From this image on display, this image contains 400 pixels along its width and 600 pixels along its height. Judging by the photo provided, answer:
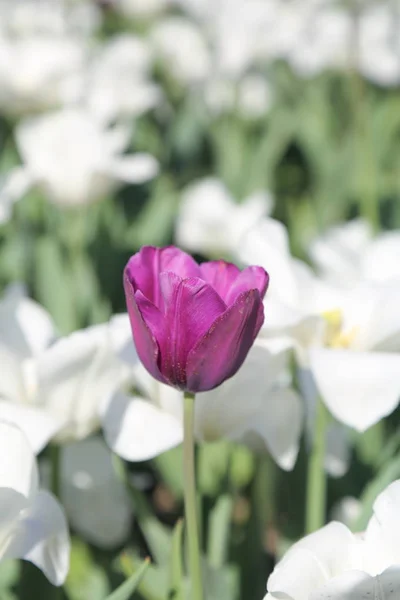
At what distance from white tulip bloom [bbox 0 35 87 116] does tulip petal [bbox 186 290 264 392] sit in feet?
3.95

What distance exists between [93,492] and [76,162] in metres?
0.61

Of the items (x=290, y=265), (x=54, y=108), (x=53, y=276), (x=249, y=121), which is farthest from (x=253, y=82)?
(x=290, y=265)

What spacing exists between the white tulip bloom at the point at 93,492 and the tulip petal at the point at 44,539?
0.88ft

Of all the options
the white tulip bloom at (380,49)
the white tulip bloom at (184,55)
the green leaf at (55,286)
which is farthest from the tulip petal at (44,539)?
the white tulip bloom at (184,55)

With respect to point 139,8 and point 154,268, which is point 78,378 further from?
point 139,8

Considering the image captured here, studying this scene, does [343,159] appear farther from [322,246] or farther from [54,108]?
[322,246]

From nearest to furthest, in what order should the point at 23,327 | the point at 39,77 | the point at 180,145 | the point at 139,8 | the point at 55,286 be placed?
the point at 23,327 → the point at 55,286 → the point at 39,77 → the point at 180,145 → the point at 139,8

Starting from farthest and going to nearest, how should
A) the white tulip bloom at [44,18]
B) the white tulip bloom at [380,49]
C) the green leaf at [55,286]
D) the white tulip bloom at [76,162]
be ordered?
1. the white tulip bloom at [44,18]
2. the white tulip bloom at [380,49]
3. the white tulip bloom at [76,162]
4. the green leaf at [55,286]

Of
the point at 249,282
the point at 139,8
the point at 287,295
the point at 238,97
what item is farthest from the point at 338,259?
the point at 139,8

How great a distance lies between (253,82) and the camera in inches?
100

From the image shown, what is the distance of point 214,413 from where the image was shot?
681 mm

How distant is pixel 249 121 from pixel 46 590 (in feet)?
6.09

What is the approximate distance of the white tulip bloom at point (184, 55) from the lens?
2.50m

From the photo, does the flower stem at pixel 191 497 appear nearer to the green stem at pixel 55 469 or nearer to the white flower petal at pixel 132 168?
the green stem at pixel 55 469
